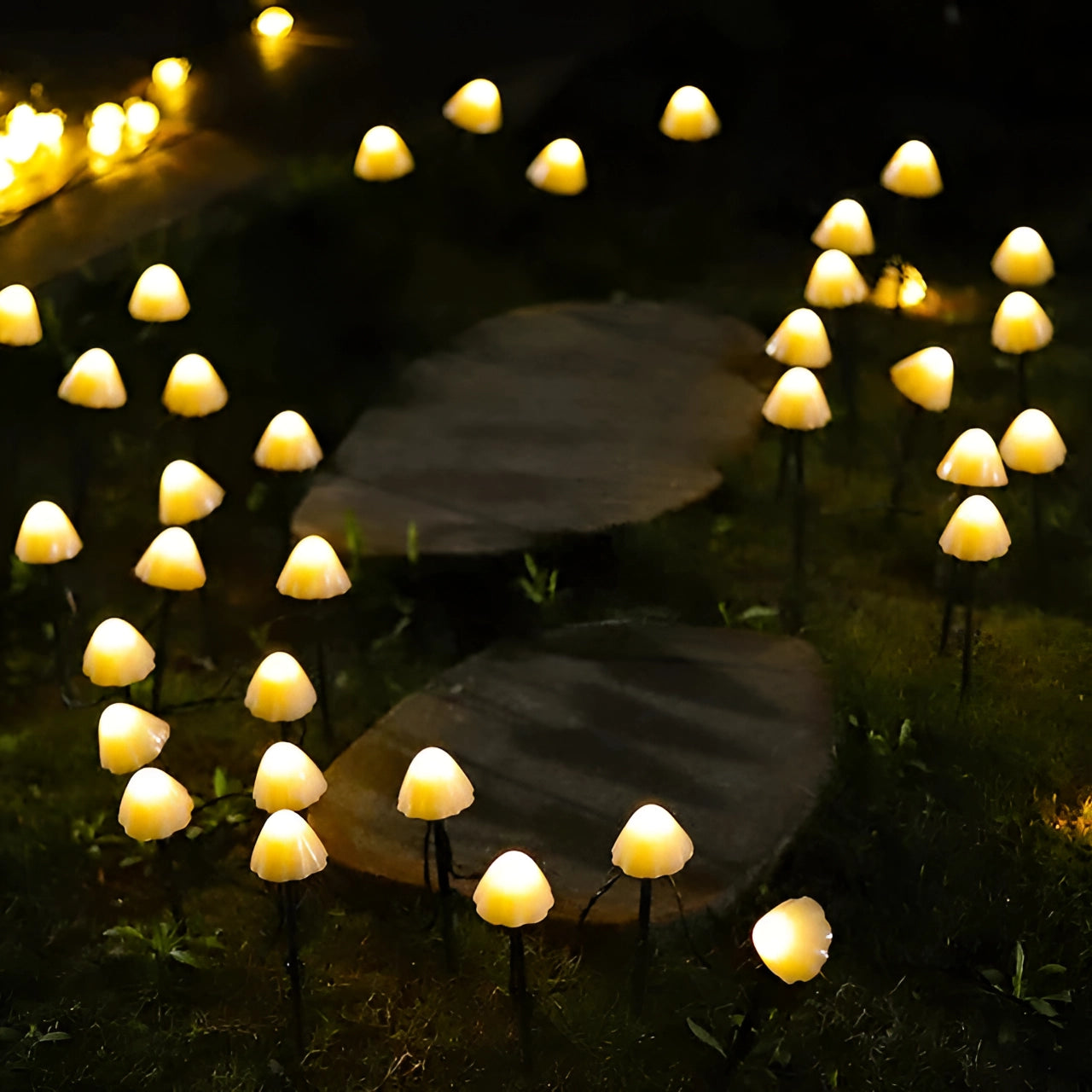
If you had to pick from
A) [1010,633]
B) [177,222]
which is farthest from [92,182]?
[1010,633]

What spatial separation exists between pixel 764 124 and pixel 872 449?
5.58 feet

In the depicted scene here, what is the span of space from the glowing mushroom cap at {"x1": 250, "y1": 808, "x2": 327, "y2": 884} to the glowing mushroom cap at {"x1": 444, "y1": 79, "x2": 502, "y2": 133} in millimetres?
2908

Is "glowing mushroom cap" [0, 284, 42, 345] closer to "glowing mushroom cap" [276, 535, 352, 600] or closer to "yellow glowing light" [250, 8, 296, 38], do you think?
"glowing mushroom cap" [276, 535, 352, 600]

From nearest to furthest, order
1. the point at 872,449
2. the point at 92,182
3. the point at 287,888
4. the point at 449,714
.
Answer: the point at 287,888, the point at 449,714, the point at 872,449, the point at 92,182

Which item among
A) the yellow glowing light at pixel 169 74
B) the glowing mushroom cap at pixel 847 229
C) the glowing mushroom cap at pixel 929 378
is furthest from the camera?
the yellow glowing light at pixel 169 74

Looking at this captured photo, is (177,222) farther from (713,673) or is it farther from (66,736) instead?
(713,673)

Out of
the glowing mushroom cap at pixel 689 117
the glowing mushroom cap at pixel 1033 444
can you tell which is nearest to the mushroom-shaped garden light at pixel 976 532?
the glowing mushroom cap at pixel 1033 444

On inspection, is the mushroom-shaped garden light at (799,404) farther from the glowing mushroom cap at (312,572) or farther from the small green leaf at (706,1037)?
the small green leaf at (706,1037)

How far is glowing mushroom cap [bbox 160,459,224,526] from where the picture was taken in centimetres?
392

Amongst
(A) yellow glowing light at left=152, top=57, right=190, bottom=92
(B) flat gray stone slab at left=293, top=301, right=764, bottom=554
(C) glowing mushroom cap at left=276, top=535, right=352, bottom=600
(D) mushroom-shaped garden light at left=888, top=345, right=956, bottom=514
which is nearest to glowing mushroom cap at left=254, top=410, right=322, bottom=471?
(B) flat gray stone slab at left=293, top=301, right=764, bottom=554

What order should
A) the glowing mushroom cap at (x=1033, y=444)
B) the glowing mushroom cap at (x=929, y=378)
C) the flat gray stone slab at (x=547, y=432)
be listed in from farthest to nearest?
the flat gray stone slab at (x=547, y=432) → the glowing mushroom cap at (x=929, y=378) → the glowing mushroom cap at (x=1033, y=444)

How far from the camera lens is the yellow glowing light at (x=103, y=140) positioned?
530 cm

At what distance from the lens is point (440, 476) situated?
4402 millimetres

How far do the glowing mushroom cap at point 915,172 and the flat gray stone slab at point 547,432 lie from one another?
64cm
